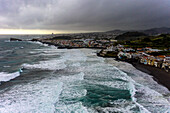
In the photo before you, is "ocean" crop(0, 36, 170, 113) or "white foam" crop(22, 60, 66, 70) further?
"white foam" crop(22, 60, 66, 70)

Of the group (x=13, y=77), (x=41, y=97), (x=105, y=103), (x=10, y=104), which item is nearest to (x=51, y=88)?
(x=41, y=97)

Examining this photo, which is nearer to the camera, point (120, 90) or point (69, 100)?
point (69, 100)

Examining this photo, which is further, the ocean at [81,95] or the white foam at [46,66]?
the white foam at [46,66]

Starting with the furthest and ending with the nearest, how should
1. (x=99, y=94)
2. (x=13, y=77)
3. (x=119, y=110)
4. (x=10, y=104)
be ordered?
(x=13, y=77) → (x=99, y=94) → (x=10, y=104) → (x=119, y=110)

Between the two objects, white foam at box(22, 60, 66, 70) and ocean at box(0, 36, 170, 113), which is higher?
white foam at box(22, 60, 66, 70)

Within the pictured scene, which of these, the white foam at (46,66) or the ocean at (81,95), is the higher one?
the white foam at (46,66)

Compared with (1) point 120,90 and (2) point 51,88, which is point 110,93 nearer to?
(1) point 120,90

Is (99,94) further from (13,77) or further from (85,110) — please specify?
(13,77)

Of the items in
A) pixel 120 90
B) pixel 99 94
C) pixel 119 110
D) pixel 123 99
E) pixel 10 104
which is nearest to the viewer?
pixel 119 110

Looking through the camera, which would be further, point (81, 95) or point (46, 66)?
point (46, 66)

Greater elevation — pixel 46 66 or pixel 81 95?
pixel 46 66
